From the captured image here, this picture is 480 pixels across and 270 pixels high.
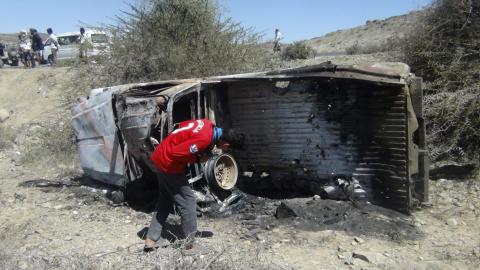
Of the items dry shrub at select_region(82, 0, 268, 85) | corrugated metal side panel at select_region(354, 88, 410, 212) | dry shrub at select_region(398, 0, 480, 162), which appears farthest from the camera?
dry shrub at select_region(82, 0, 268, 85)

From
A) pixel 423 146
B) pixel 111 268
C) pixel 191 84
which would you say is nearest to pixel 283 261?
pixel 111 268

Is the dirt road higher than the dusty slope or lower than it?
lower

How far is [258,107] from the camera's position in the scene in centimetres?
626

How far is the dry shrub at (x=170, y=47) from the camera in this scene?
36.0 feet

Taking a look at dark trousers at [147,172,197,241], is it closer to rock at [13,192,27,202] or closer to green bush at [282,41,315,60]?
rock at [13,192,27,202]

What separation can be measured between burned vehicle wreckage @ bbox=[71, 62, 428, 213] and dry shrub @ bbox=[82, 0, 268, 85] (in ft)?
13.9

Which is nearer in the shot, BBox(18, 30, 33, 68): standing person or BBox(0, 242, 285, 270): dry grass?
BBox(0, 242, 285, 270): dry grass

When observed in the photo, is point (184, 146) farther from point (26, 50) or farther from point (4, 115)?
point (26, 50)

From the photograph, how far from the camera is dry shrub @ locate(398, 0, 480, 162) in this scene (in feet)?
22.8

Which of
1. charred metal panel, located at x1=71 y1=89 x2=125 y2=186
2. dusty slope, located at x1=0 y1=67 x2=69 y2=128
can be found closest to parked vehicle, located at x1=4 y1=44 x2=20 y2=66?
dusty slope, located at x1=0 y1=67 x2=69 y2=128

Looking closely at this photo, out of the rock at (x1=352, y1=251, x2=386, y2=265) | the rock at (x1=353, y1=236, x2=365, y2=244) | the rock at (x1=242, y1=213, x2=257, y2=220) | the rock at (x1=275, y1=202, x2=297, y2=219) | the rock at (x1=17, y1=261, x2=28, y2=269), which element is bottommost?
the rock at (x1=352, y1=251, x2=386, y2=265)

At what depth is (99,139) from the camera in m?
6.86

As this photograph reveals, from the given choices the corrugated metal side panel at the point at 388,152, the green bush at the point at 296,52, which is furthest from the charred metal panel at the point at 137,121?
the green bush at the point at 296,52

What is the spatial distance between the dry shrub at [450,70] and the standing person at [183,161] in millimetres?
3542
